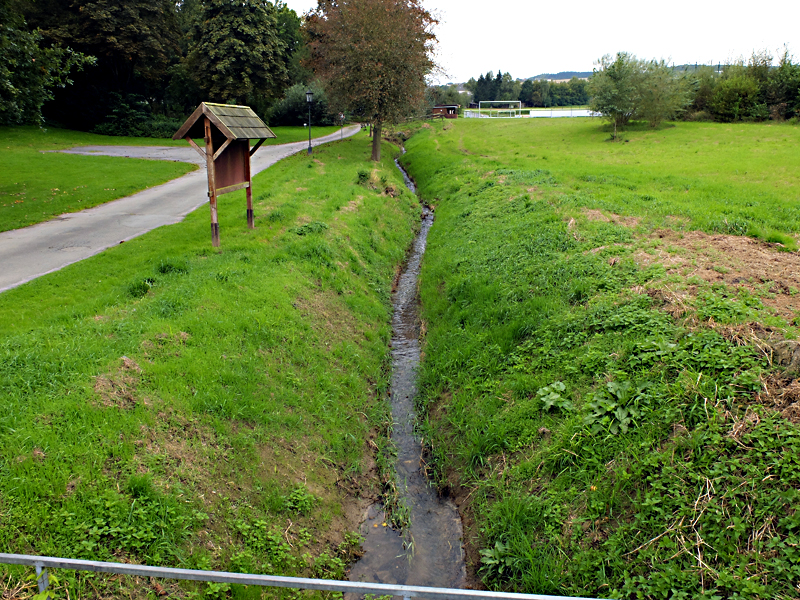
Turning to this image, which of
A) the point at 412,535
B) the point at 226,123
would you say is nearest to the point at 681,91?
the point at 226,123

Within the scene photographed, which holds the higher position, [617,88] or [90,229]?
[617,88]

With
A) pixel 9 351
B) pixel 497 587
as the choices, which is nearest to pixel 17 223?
pixel 9 351

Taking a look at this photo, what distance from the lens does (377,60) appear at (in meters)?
30.0

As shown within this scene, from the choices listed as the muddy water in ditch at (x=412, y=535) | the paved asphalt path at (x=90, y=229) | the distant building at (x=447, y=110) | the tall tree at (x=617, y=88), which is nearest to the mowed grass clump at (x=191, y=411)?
the muddy water in ditch at (x=412, y=535)

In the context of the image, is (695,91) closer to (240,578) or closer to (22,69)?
(22,69)

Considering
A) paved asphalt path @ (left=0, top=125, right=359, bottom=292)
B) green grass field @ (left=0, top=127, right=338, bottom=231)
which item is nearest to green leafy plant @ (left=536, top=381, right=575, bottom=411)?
paved asphalt path @ (left=0, top=125, right=359, bottom=292)

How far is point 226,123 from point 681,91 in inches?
2014

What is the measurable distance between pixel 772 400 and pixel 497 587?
3780mm

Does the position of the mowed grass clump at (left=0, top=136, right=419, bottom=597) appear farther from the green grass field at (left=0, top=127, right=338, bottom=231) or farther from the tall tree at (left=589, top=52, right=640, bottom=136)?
the tall tree at (left=589, top=52, right=640, bottom=136)

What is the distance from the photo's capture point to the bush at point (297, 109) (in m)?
60.1

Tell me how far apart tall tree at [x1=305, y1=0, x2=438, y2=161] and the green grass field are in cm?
1060

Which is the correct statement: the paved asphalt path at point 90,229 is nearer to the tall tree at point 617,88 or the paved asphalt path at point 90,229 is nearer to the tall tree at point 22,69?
the tall tree at point 22,69

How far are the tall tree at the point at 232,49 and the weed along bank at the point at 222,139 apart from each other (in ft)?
115

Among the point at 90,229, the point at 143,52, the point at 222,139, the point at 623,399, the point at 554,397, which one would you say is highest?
the point at 143,52
